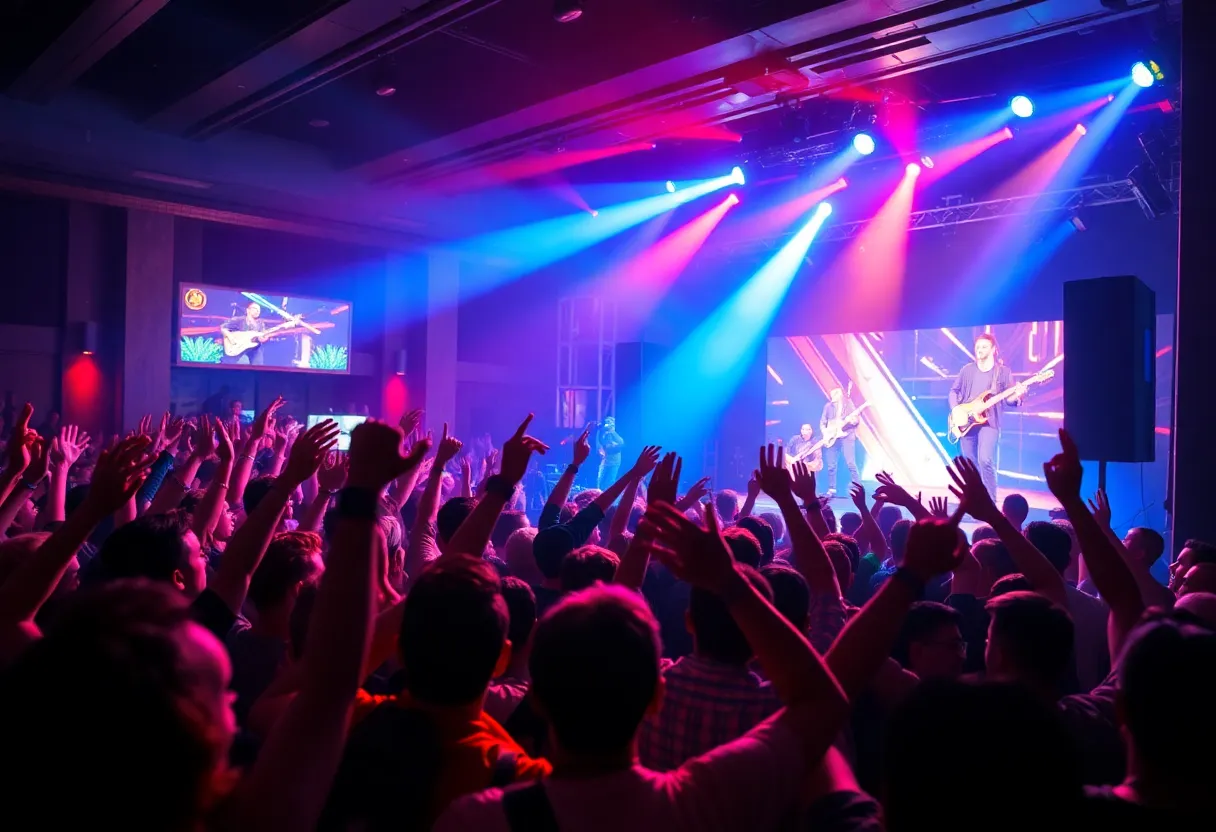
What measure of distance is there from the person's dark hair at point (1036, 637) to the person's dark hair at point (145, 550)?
Answer: 2.05 metres

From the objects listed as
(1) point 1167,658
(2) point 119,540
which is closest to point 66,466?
(2) point 119,540

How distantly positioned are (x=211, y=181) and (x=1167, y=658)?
38.1 ft

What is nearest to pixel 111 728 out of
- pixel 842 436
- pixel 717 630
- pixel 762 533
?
pixel 717 630

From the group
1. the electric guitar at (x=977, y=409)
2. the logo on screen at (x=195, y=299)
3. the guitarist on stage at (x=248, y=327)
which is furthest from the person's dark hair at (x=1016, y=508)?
the logo on screen at (x=195, y=299)

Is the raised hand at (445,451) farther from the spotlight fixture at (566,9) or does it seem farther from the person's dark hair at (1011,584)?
the spotlight fixture at (566,9)

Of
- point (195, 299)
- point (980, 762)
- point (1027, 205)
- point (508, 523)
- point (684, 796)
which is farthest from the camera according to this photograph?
point (195, 299)

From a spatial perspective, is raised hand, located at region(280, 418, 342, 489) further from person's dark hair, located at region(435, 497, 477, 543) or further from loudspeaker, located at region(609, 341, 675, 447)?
loudspeaker, located at region(609, 341, 675, 447)

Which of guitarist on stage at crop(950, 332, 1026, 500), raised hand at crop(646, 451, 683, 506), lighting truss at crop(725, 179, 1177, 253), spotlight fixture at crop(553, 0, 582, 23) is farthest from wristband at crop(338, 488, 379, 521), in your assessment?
guitarist on stage at crop(950, 332, 1026, 500)

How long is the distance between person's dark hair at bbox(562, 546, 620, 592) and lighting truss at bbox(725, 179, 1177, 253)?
889 centimetres

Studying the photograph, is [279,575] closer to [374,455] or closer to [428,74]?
[374,455]

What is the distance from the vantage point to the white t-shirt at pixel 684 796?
1163 millimetres

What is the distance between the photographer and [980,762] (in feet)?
3.43

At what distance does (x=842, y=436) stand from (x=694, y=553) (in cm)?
1187

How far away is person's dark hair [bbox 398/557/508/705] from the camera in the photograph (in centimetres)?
141
